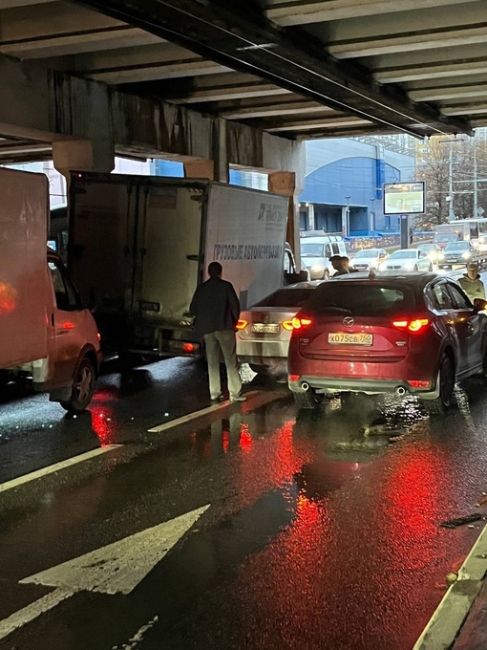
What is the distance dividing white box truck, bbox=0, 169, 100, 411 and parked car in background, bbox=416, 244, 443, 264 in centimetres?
3232

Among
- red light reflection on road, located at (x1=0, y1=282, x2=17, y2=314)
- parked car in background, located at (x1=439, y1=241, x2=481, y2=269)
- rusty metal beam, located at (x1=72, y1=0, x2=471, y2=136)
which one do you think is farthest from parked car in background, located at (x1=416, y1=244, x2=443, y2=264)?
red light reflection on road, located at (x1=0, y1=282, x2=17, y2=314)

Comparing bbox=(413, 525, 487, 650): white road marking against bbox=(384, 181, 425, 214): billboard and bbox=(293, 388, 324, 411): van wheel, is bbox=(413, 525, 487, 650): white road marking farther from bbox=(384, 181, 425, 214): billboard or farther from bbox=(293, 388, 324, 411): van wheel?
bbox=(384, 181, 425, 214): billboard

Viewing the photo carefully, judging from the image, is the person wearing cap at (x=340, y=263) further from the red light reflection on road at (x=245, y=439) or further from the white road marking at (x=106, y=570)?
the white road marking at (x=106, y=570)

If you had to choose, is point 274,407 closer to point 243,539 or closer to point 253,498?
point 253,498

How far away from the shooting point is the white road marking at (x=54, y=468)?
6.75 metres

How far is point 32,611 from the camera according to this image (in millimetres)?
4305

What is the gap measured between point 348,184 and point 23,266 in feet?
196

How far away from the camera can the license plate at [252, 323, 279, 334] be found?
36.7 feet

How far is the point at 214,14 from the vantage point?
388 inches

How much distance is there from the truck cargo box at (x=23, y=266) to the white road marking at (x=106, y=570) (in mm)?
3367

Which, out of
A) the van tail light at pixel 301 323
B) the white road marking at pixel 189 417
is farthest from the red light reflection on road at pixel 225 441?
the van tail light at pixel 301 323

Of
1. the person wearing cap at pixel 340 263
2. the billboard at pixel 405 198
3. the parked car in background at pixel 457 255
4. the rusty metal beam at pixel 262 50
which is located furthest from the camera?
the parked car in background at pixel 457 255

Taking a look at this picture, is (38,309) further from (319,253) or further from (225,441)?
(319,253)

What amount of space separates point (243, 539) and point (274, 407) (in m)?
4.75
